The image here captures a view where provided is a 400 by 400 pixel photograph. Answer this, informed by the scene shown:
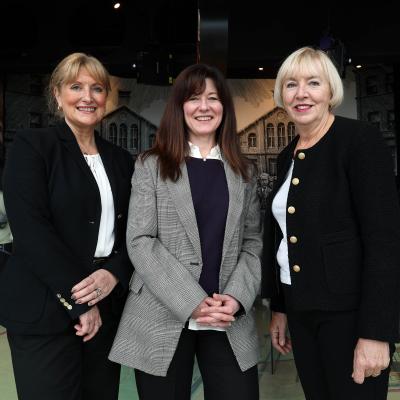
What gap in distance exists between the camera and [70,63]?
1852 millimetres

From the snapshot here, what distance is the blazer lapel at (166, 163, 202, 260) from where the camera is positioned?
166 centimetres

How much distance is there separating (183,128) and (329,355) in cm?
93

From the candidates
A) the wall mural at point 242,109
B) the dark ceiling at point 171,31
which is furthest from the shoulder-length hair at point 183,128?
the wall mural at point 242,109

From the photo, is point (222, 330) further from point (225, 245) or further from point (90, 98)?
point (90, 98)

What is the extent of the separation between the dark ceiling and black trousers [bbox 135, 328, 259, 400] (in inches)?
250

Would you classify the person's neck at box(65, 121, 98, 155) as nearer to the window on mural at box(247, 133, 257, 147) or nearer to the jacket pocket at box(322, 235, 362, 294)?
the jacket pocket at box(322, 235, 362, 294)

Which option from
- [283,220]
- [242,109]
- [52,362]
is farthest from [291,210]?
[242,109]

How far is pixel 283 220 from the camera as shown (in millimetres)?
1656

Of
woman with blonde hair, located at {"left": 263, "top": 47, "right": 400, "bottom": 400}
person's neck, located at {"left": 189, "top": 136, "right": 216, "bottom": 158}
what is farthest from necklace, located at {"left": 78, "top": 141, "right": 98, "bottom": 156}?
woman with blonde hair, located at {"left": 263, "top": 47, "right": 400, "bottom": 400}

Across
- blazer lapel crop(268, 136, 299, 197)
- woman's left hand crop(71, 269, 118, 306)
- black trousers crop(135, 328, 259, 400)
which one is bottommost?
black trousers crop(135, 328, 259, 400)

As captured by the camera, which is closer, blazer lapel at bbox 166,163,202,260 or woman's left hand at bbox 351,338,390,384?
woman's left hand at bbox 351,338,390,384

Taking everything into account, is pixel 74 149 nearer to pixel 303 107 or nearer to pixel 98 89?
pixel 98 89

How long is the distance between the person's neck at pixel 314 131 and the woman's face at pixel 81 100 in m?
0.79

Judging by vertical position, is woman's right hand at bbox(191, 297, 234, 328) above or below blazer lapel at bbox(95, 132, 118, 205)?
below
